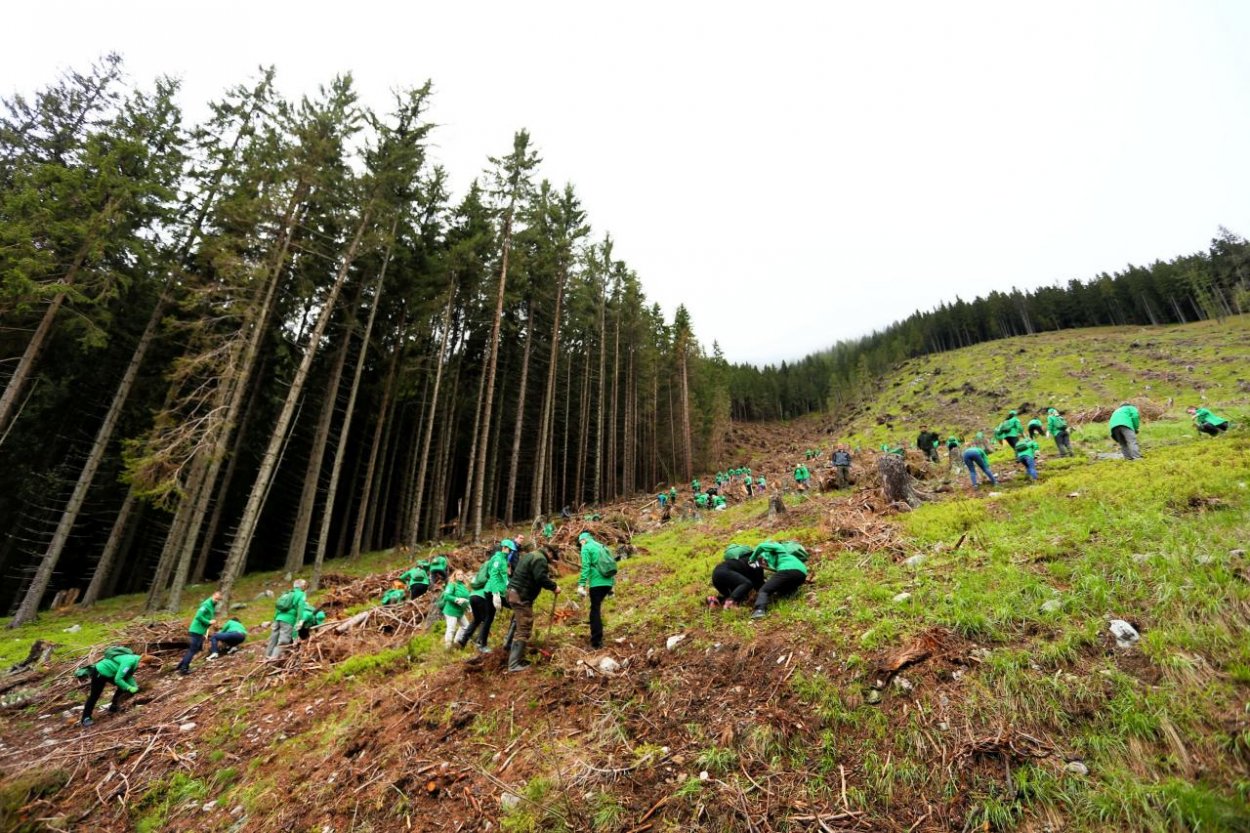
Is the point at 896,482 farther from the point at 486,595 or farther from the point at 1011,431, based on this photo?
the point at 486,595

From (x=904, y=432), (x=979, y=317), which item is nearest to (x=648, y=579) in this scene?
(x=904, y=432)

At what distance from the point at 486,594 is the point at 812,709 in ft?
18.7

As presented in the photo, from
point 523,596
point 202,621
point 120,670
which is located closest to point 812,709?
point 523,596

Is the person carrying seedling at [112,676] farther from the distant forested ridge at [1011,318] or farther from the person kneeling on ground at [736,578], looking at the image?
the distant forested ridge at [1011,318]

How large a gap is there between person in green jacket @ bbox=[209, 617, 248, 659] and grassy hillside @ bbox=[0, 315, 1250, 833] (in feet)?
2.78

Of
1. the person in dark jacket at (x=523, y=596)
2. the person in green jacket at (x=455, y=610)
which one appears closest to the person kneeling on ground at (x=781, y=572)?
the person in dark jacket at (x=523, y=596)

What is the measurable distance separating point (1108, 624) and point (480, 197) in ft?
Answer: 90.1

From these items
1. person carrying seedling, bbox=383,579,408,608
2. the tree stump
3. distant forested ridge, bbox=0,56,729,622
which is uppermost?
distant forested ridge, bbox=0,56,729,622

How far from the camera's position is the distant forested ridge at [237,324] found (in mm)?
15789

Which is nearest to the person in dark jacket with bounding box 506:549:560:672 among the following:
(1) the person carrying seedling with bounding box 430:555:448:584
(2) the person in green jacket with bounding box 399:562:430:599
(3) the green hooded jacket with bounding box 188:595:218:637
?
(2) the person in green jacket with bounding box 399:562:430:599

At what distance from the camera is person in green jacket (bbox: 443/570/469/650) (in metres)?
8.98

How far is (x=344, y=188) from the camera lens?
18.4 metres

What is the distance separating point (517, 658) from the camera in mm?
7176

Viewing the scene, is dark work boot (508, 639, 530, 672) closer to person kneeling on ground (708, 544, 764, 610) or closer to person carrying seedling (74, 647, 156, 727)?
person kneeling on ground (708, 544, 764, 610)
